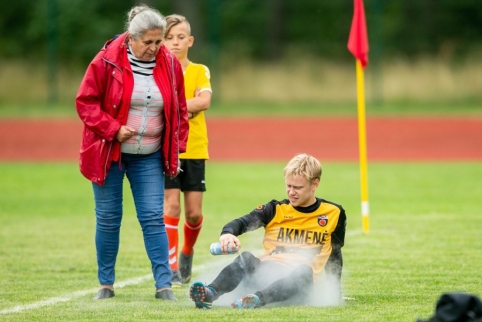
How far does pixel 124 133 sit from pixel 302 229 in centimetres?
135

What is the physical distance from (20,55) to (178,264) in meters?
24.7

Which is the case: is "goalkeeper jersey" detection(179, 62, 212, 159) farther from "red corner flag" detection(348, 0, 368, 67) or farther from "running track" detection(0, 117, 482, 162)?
"running track" detection(0, 117, 482, 162)

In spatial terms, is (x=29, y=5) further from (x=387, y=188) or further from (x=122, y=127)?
(x=122, y=127)

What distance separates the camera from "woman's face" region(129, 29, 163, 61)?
6.09 m

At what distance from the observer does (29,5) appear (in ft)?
106

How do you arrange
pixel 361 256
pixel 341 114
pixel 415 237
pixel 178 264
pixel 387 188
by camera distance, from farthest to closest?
pixel 341 114 < pixel 387 188 < pixel 415 237 < pixel 361 256 < pixel 178 264

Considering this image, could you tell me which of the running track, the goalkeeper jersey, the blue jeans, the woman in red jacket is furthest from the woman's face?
the running track

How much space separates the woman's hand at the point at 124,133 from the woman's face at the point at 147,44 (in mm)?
499

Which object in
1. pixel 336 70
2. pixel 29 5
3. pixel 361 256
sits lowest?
pixel 361 256

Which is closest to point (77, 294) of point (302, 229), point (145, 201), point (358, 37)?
point (145, 201)

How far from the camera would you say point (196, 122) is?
743cm

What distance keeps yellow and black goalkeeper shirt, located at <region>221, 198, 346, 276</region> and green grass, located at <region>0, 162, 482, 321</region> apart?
39cm

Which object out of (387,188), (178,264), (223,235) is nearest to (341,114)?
(387,188)

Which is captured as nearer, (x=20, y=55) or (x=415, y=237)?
(x=415, y=237)
